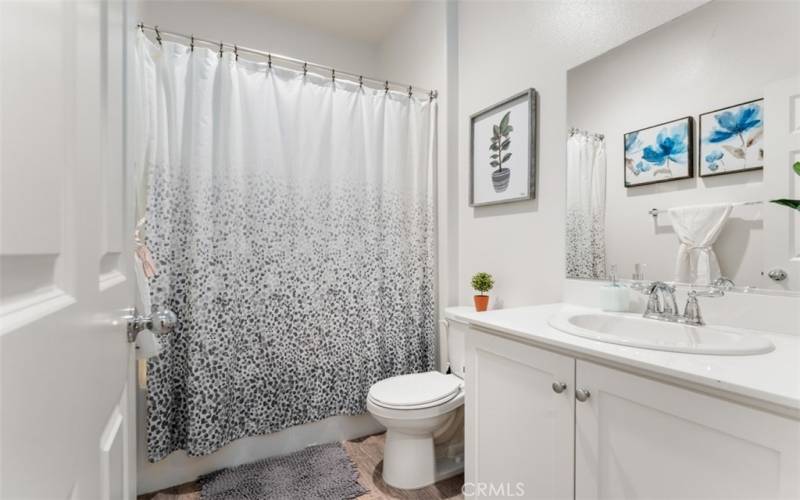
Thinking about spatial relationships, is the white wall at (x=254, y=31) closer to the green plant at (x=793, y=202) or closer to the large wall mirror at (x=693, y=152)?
the large wall mirror at (x=693, y=152)

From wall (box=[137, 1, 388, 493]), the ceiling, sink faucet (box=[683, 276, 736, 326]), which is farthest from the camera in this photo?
the ceiling

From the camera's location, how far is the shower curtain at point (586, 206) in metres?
1.51

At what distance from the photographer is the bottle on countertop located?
54.6 inches

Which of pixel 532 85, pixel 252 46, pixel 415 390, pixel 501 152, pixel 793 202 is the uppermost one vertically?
pixel 252 46

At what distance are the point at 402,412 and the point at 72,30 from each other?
1.61 m

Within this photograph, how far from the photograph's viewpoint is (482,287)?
1.95 m

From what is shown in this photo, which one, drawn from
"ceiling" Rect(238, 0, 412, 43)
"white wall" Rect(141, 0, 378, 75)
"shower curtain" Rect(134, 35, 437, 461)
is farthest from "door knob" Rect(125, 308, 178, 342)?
"ceiling" Rect(238, 0, 412, 43)

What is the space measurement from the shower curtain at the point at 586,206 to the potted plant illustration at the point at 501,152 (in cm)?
35

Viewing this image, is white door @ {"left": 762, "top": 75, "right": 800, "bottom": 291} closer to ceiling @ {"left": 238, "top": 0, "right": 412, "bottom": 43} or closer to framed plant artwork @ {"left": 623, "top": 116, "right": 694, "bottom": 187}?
framed plant artwork @ {"left": 623, "top": 116, "right": 694, "bottom": 187}

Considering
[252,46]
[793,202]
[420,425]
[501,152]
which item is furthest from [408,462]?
[252,46]

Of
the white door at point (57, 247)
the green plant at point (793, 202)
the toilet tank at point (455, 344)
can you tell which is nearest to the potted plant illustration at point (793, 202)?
the green plant at point (793, 202)

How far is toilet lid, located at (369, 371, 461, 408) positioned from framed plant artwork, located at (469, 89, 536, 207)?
95 centimetres

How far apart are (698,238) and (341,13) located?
252 centimetres

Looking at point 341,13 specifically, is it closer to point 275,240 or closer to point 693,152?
point 275,240
